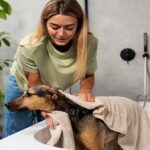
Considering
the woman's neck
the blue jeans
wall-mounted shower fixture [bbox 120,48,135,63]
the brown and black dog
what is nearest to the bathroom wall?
wall-mounted shower fixture [bbox 120,48,135,63]

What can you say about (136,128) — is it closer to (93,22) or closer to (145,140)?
(145,140)

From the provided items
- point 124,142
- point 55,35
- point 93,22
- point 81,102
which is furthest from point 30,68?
point 93,22

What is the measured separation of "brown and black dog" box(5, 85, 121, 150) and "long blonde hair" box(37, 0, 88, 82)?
0.28m

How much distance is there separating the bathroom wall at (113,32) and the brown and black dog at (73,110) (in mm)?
1101

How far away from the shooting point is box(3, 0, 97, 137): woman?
147 cm

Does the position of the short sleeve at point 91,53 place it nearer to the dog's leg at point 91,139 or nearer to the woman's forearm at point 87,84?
the woman's forearm at point 87,84

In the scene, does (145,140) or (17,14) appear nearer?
(145,140)

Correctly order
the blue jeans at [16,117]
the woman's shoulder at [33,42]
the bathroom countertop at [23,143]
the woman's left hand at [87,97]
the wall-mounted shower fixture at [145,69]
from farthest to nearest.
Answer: the wall-mounted shower fixture at [145,69] → the blue jeans at [16,117] → the woman's shoulder at [33,42] → the woman's left hand at [87,97] → the bathroom countertop at [23,143]

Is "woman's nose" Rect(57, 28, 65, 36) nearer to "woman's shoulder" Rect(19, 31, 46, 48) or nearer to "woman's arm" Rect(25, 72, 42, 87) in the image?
"woman's shoulder" Rect(19, 31, 46, 48)

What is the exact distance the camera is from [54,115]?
4.32ft

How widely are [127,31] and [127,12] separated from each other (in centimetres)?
13

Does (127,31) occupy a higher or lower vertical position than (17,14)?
lower

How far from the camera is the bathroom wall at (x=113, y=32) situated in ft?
7.73

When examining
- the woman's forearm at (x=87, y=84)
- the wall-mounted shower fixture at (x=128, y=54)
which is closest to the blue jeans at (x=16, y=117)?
the woman's forearm at (x=87, y=84)
